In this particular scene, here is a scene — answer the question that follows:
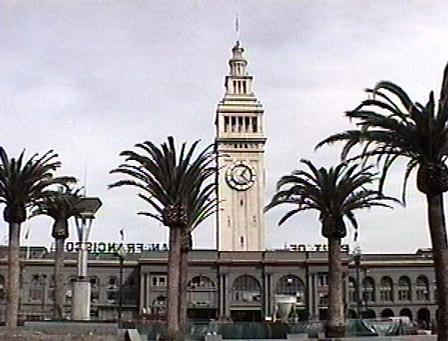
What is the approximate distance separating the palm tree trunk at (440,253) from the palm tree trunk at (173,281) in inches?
648

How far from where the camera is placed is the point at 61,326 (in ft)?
120

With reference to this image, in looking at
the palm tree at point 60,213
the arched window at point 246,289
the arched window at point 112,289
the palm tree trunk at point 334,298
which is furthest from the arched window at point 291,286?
the palm tree trunk at point 334,298

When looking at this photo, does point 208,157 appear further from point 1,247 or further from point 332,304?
point 1,247

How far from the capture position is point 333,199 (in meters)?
41.6

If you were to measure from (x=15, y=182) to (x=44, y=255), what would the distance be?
73.8 meters

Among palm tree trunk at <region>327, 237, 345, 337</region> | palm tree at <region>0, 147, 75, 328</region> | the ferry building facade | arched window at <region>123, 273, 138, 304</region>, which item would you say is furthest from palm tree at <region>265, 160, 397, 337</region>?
arched window at <region>123, 273, 138, 304</region>

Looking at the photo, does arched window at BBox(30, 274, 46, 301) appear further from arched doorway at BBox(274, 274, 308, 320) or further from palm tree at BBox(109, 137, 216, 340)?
palm tree at BBox(109, 137, 216, 340)

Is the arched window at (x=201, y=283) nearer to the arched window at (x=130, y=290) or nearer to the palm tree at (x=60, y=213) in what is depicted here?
the arched window at (x=130, y=290)

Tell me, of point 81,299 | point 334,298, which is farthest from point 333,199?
point 81,299

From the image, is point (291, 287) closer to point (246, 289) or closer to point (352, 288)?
point (246, 289)

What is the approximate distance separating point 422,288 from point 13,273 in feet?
279

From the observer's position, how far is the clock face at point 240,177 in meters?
117

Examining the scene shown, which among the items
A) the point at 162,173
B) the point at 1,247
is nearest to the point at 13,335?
the point at 162,173

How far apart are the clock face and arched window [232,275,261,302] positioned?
15.0m
